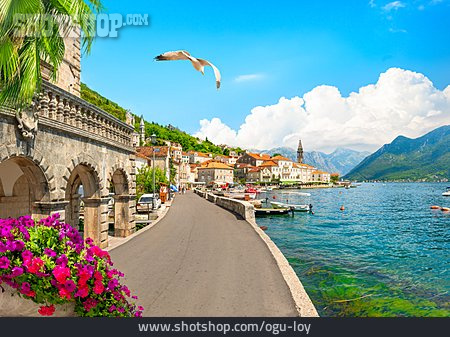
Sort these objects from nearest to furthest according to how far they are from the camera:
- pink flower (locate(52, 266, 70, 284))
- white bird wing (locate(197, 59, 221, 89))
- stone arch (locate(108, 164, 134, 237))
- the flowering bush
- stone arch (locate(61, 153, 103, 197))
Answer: pink flower (locate(52, 266, 70, 284)), the flowering bush, white bird wing (locate(197, 59, 221, 89)), stone arch (locate(61, 153, 103, 197)), stone arch (locate(108, 164, 134, 237))

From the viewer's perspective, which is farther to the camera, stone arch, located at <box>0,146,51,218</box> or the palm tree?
stone arch, located at <box>0,146,51,218</box>

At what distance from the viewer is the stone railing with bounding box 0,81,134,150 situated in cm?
903

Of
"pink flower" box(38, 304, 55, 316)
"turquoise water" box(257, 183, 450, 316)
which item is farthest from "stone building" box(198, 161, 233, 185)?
"pink flower" box(38, 304, 55, 316)

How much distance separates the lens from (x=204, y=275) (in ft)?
30.0

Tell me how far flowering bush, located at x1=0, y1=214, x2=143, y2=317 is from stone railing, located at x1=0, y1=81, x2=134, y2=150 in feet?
14.4

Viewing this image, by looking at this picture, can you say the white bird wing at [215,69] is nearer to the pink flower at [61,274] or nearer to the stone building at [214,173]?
the pink flower at [61,274]

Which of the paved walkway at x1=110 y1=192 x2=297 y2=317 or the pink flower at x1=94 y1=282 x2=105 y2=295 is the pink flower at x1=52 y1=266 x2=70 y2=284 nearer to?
the pink flower at x1=94 y1=282 x2=105 y2=295

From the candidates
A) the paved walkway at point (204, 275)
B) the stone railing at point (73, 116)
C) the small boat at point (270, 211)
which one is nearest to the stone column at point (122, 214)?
the paved walkway at point (204, 275)

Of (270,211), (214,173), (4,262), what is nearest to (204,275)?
(4,262)

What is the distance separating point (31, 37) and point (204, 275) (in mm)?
7404

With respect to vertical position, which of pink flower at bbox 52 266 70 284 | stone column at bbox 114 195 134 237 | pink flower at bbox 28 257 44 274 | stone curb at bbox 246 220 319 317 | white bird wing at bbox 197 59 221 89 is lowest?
stone curb at bbox 246 220 319 317

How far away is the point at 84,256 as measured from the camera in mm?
4840
